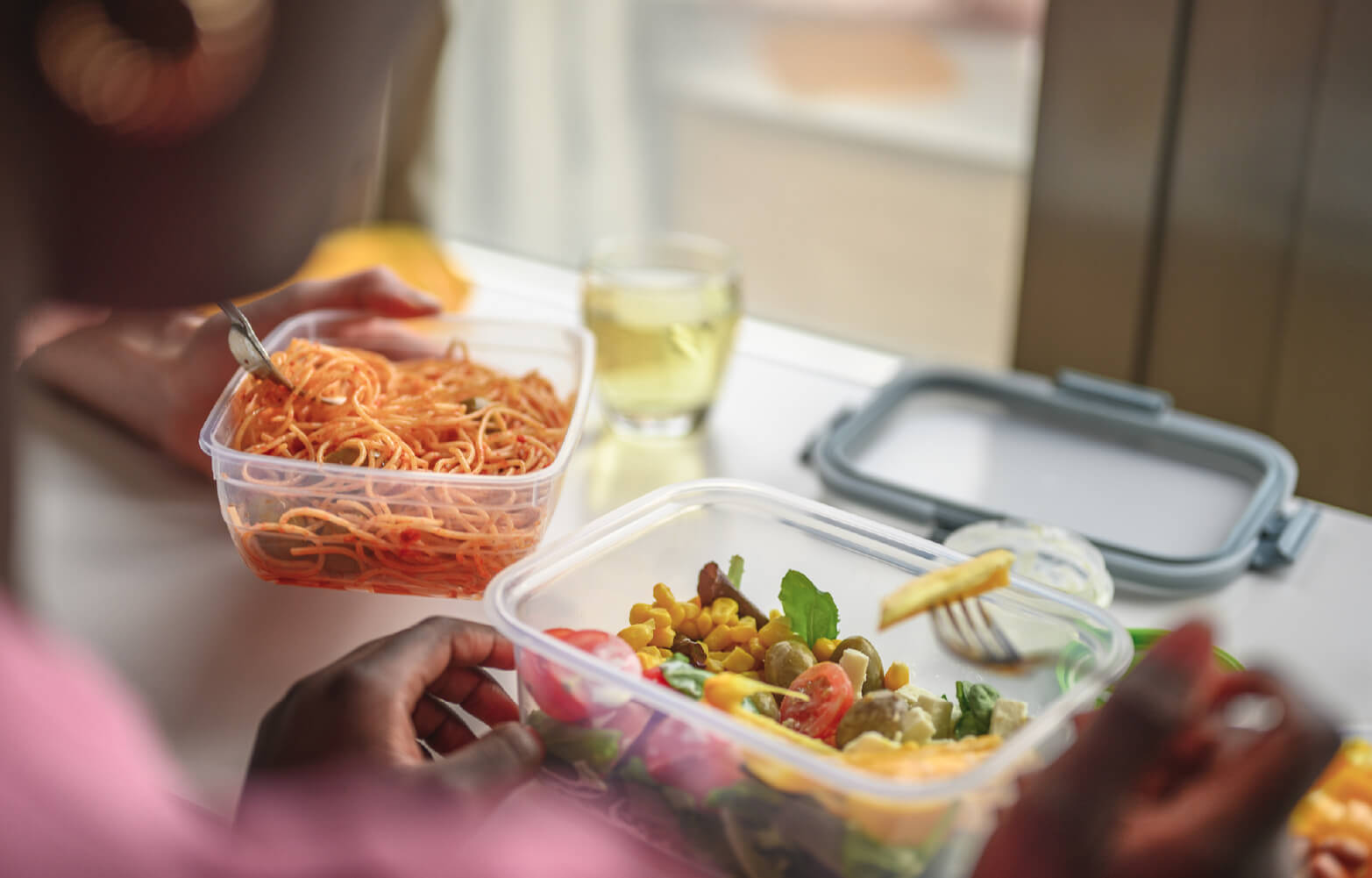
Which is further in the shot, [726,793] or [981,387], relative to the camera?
[981,387]

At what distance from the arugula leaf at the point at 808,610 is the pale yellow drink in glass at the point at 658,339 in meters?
0.33

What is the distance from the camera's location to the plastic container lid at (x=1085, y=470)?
35.4 inches

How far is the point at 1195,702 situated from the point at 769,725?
19 centimetres

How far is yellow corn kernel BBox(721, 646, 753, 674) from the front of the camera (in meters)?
0.68

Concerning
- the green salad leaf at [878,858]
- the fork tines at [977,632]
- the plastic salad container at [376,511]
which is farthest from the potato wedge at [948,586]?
the plastic salad container at [376,511]

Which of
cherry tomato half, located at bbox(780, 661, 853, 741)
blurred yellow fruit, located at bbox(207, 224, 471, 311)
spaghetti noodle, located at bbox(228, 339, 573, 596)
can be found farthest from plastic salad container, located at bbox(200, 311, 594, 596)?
blurred yellow fruit, located at bbox(207, 224, 471, 311)

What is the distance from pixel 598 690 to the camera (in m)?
0.59

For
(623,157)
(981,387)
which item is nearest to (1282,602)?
(981,387)

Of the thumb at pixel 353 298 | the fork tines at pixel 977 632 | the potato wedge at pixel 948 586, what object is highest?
the thumb at pixel 353 298

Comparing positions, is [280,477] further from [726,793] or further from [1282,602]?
[1282,602]

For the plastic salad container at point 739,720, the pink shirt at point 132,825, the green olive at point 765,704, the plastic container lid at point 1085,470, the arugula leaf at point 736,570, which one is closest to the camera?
the pink shirt at point 132,825

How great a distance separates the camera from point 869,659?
665mm

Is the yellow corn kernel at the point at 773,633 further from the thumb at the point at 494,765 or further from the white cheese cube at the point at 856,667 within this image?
the thumb at the point at 494,765

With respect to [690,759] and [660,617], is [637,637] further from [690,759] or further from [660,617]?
[690,759]
